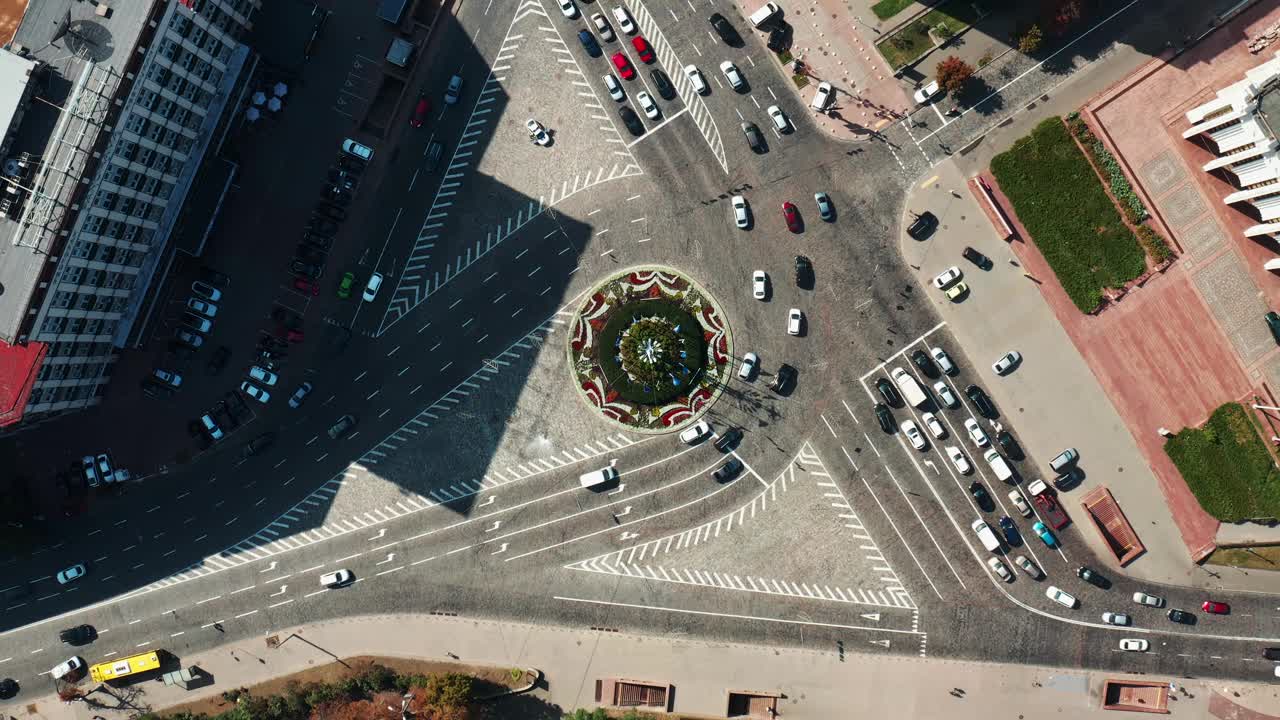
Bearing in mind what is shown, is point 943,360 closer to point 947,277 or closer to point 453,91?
point 947,277

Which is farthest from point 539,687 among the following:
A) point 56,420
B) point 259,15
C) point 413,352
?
point 259,15

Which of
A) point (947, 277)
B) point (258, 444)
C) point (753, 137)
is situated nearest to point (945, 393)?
point (947, 277)

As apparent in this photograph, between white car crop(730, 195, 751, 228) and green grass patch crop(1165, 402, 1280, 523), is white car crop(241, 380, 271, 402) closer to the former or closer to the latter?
white car crop(730, 195, 751, 228)

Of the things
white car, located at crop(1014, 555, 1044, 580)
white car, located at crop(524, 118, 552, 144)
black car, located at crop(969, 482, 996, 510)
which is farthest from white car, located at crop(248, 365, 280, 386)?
white car, located at crop(1014, 555, 1044, 580)

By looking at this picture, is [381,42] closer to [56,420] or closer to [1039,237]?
[56,420]

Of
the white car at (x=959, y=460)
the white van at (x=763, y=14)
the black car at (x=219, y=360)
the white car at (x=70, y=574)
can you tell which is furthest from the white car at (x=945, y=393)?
the white car at (x=70, y=574)

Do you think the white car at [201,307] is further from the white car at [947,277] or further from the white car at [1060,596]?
the white car at [1060,596]
